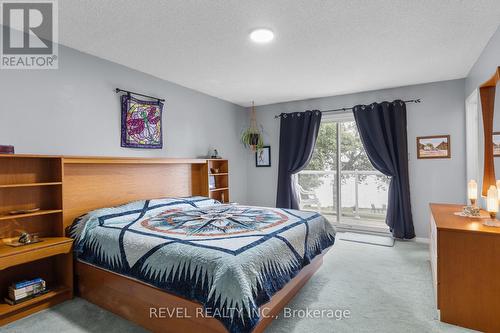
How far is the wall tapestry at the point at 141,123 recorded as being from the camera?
3473 millimetres

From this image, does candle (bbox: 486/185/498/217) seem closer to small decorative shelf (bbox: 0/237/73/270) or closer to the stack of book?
small decorative shelf (bbox: 0/237/73/270)

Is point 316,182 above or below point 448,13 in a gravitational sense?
below

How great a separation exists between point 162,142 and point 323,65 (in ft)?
7.96

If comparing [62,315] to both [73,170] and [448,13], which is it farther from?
[448,13]

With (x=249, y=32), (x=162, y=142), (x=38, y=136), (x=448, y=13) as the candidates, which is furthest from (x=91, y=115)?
(x=448, y=13)

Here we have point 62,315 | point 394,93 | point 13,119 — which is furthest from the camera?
point 394,93

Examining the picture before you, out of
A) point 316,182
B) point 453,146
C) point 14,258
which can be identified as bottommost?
point 14,258

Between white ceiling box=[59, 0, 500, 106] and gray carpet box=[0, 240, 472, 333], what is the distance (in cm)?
248

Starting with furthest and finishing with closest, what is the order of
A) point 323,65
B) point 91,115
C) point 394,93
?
point 394,93 → point 323,65 → point 91,115

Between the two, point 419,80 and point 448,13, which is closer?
point 448,13

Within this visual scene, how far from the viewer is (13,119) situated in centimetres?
251

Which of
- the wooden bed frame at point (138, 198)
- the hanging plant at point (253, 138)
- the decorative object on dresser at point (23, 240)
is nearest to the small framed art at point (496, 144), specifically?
the wooden bed frame at point (138, 198)

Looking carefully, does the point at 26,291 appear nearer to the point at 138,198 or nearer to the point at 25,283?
the point at 25,283

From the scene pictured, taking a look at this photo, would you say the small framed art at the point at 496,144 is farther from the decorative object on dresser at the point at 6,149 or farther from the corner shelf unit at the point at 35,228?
the decorative object on dresser at the point at 6,149
